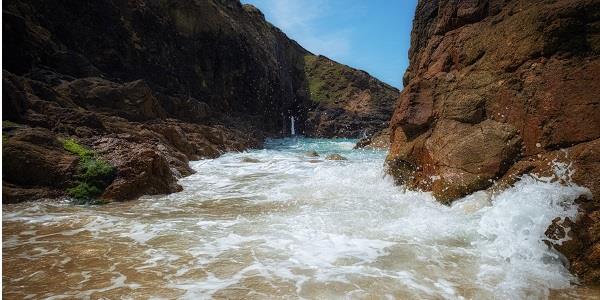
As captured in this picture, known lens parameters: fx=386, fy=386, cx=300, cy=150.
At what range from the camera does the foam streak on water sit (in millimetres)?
3523

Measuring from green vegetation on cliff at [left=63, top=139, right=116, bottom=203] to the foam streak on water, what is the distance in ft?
1.74

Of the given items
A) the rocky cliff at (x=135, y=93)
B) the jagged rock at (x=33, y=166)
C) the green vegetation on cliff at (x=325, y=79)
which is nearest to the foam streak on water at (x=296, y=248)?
the jagged rock at (x=33, y=166)

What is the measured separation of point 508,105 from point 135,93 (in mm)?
15498

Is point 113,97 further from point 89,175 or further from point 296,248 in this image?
point 296,248

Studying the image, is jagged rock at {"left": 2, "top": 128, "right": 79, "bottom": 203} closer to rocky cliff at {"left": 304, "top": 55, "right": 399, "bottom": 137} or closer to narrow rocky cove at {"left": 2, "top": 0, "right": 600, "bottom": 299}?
narrow rocky cove at {"left": 2, "top": 0, "right": 600, "bottom": 299}

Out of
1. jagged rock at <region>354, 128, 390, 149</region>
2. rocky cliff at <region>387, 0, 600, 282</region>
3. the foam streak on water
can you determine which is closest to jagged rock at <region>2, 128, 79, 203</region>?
the foam streak on water

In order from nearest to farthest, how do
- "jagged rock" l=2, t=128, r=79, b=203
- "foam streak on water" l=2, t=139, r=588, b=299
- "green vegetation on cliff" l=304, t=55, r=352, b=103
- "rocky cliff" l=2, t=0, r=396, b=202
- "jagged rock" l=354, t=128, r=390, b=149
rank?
"foam streak on water" l=2, t=139, r=588, b=299, "jagged rock" l=2, t=128, r=79, b=203, "rocky cliff" l=2, t=0, r=396, b=202, "jagged rock" l=354, t=128, r=390, b=149, "green vegetation on cliff" l=304, t=55, r=352, b=103

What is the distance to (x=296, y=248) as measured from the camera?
455 centimetres

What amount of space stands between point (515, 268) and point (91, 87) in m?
17.4

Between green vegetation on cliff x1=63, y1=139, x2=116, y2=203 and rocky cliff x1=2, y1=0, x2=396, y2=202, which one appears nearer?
green vegetation on cliff x1=63, y1=139, x2=116, y2=203

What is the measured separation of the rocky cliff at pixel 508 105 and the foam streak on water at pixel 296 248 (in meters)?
0.36

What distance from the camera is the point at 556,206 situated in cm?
445

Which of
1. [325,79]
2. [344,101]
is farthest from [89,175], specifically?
[325,79]

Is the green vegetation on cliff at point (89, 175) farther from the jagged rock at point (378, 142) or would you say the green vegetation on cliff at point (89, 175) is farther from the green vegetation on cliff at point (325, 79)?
the green vegetation on cliff at point (325, 79)
